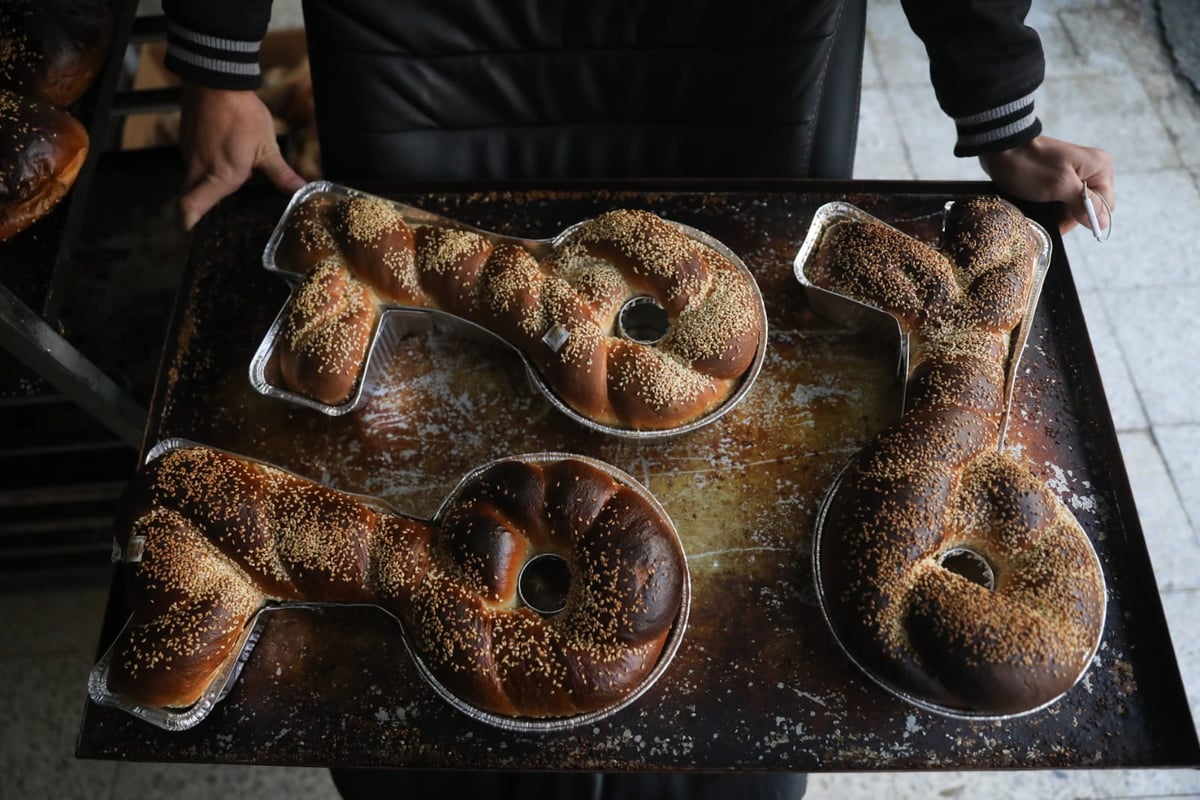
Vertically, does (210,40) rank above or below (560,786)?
above

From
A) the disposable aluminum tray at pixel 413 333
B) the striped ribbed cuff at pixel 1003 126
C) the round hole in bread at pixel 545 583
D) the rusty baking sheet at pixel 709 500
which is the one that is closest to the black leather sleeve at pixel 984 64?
the striped ribbed cuff at pixel 1003 126

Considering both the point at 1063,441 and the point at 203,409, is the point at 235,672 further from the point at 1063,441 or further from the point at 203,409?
the point at 1063,441

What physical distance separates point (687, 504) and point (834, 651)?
0.33 metres

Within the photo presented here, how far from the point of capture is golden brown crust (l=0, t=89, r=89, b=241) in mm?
1517

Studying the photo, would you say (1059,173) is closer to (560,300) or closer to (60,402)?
(560,300)

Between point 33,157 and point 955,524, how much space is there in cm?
177

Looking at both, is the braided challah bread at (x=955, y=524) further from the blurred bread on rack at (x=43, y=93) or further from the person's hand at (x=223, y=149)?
the blurred bread on rack at (x=43, y=93)

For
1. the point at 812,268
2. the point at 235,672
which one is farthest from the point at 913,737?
the point at 235,672

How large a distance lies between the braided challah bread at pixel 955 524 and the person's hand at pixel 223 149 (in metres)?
1.14

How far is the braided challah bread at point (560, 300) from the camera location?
1400 millimetres

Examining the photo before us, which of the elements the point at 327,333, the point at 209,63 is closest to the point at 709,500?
the point at 327,333

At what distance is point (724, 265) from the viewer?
58.9 inches

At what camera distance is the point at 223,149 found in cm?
167

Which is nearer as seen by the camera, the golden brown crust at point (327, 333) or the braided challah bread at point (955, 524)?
the braided challah bread at point (955, 524)
